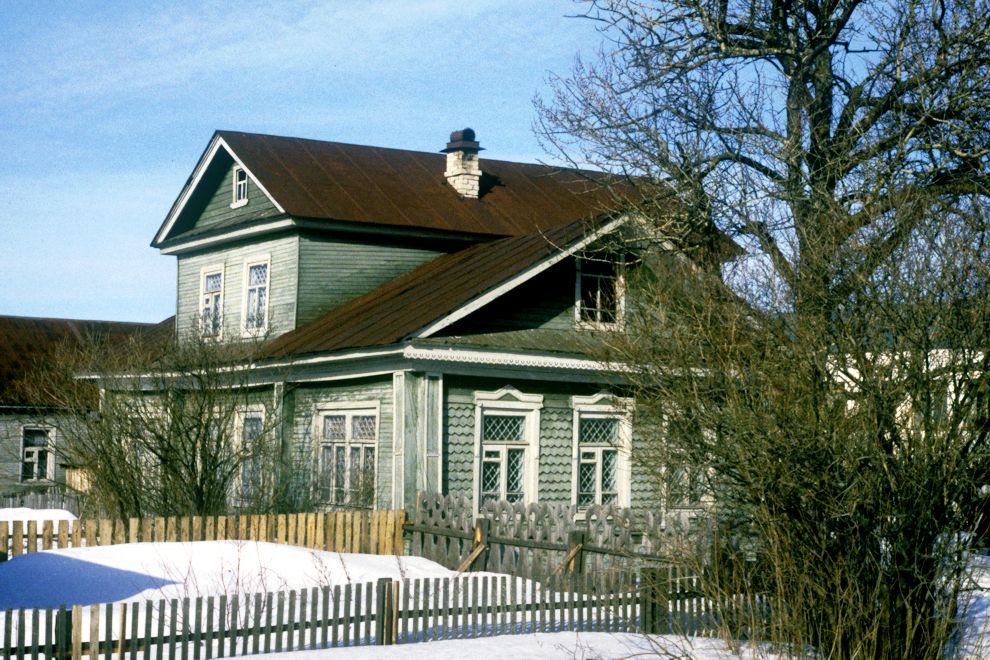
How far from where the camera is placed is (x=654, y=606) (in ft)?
41.3

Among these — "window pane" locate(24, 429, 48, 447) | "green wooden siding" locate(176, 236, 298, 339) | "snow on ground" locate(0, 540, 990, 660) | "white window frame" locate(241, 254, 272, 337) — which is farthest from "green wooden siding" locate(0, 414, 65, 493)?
"snow on ground" locate(0, 540, 990, 660)

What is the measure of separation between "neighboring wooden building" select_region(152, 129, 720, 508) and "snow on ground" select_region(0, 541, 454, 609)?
3.20 meters

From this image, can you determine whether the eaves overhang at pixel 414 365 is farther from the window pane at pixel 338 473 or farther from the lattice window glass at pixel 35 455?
the lattice window glass at pixel 35 455

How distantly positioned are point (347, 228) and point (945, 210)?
15.7 metres

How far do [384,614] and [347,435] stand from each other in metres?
10.1

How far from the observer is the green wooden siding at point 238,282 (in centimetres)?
2517

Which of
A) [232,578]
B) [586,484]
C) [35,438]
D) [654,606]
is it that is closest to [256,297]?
[586,484]

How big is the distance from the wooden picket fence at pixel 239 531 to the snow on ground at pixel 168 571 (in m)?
0.28

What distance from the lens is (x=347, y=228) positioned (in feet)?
83.3

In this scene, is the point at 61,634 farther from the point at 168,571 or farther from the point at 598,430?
the point at 598,430

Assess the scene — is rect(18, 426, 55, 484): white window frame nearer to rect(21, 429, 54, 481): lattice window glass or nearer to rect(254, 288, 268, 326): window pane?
rect(21, 429, 54, 481): lattice window glass

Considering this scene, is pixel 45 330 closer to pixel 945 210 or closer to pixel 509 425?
pixel 509 425

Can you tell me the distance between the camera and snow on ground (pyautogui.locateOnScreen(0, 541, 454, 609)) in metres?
14.8

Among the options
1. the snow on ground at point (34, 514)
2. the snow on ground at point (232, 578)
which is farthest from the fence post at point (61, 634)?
the snow on ground at point (34, 514)
